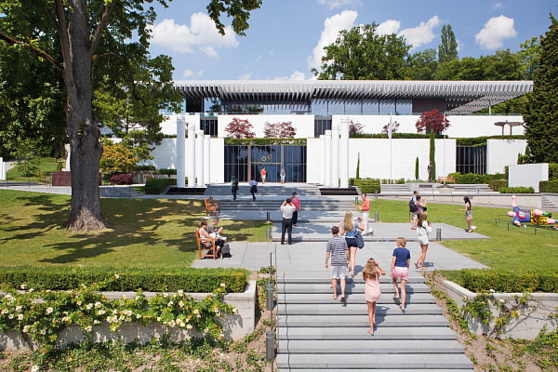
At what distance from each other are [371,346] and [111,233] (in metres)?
11.2

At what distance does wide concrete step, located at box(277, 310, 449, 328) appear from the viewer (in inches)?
302

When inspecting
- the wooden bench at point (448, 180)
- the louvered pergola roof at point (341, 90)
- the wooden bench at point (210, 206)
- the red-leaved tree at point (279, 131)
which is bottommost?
the wooden bench at point (210, 206)

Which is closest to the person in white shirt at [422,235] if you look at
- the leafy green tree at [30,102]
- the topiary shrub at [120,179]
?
the leafy green tree at [30,102]

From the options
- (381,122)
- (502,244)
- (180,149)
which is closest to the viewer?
(502,244)

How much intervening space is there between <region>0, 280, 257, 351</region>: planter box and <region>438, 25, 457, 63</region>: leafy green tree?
113565mm

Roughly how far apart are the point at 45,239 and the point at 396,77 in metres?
58.8

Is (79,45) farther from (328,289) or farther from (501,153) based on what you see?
(501,153)

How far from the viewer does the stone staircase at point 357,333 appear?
6777 millimetres

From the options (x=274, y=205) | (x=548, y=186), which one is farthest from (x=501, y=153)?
(x=274, y=205)

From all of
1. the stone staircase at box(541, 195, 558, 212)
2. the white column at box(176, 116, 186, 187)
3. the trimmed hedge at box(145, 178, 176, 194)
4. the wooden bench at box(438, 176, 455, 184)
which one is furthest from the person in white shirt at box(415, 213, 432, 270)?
the wooden bench at box(438, 176, 455, 184)

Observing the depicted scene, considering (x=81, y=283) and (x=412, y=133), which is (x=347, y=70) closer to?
(x=412, y=133)

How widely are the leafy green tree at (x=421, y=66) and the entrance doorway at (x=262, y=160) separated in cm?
3412

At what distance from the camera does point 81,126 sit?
14.3m

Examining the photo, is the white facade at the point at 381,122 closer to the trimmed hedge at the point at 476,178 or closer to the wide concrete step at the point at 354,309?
the trimmed hedge at the point at 476,178
